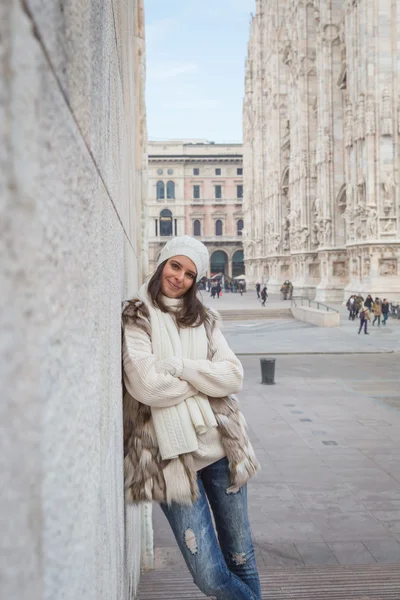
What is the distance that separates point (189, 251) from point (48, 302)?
1716 mm

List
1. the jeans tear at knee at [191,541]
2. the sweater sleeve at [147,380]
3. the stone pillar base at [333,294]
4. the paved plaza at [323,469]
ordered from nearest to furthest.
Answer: the sweater sleeve at [147,380], the jeans tear at knee at [191,541], the paved plaza at [323,469], the stone pillar base at [333,294]

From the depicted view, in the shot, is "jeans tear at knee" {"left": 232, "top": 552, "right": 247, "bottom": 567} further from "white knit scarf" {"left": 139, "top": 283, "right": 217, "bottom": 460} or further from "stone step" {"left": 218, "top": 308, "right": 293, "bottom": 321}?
"stone step" {"left": 218, "top": 308, "right": 293, "bottom": 321}

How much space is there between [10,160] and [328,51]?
122 ft

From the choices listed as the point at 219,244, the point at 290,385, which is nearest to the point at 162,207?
the point at 219,244

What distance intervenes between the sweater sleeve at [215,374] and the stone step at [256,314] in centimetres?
2569

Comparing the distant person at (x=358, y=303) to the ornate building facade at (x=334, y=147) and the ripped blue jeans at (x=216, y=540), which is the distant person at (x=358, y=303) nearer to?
the ornate building facade at (x=334, y=147)

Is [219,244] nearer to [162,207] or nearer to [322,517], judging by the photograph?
[162,207]

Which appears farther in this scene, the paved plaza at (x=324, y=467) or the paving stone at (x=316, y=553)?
the paved plaza at (x=324, y=467)

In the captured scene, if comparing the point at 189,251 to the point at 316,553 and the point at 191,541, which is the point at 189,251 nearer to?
the point at 191,541

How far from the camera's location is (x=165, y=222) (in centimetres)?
7669

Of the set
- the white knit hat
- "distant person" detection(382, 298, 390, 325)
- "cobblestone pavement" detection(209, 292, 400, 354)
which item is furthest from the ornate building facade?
the white knit hat

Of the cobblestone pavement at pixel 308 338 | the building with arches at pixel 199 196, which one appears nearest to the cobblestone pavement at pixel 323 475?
the cobblestone pavement at pixel 308 338

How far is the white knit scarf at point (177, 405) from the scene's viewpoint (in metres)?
2.12

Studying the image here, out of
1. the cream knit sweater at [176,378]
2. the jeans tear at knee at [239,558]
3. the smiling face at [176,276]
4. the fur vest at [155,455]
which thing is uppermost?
the smiling face at [176,276]
